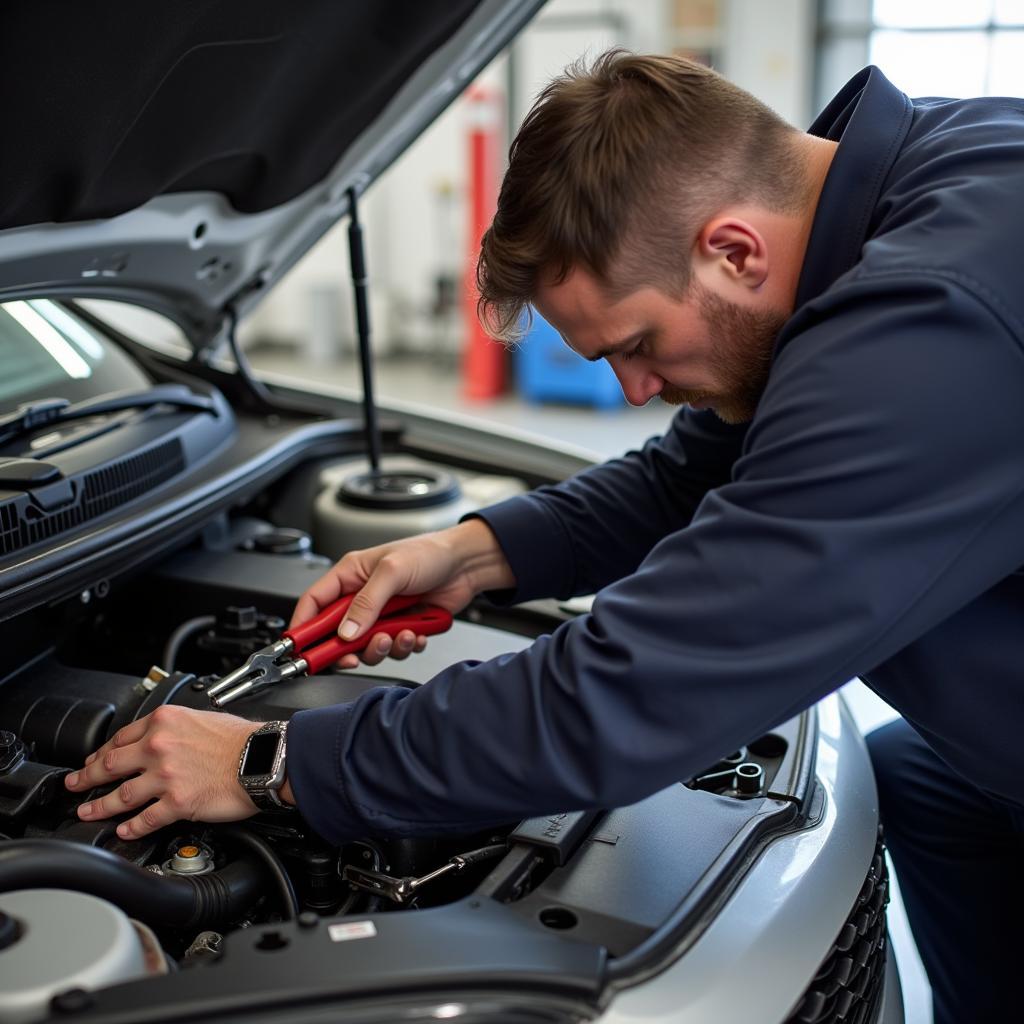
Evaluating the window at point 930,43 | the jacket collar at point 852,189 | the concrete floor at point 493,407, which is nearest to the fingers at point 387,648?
the jacket collar at point 852,189

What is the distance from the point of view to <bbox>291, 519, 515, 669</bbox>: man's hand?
1256 mm

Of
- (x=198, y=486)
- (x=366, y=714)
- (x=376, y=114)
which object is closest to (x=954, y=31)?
(x=376, y=114)

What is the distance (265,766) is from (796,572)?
1.53 feet

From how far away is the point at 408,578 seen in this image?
1.30m

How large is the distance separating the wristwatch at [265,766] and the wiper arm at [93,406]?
625 mm

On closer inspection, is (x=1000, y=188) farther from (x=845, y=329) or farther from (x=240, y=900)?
(x=240, y=900)

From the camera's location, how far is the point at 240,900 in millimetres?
1044

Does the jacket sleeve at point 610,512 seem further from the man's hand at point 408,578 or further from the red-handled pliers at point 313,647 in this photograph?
the red-handled pliers at point 313,647

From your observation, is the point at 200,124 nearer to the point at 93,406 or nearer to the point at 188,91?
the point at 188,91

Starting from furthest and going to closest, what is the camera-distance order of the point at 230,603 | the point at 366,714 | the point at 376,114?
the point at 376,114, the point at 230,603, the point at 366,714

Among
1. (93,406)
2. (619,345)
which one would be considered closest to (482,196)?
(93,406)

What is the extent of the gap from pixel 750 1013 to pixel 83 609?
2.85 ft

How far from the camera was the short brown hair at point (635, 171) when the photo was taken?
0.99m

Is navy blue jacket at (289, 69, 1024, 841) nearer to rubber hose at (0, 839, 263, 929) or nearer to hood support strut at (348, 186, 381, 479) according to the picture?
rubber hose at (0, 839, 263, 929)
